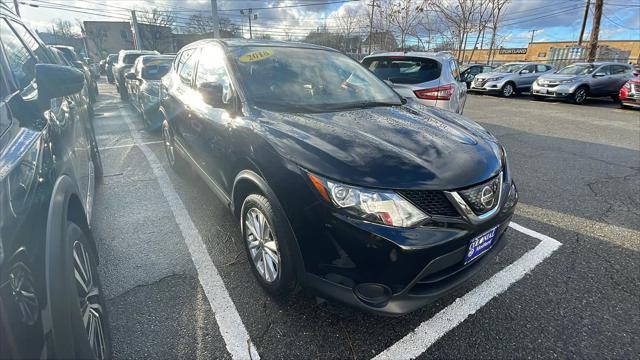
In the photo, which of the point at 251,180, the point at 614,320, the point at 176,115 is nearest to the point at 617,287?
the point at 614,320

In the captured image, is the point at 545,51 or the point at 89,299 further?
the point at 545,51

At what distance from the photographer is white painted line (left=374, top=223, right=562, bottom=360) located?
1968 mm

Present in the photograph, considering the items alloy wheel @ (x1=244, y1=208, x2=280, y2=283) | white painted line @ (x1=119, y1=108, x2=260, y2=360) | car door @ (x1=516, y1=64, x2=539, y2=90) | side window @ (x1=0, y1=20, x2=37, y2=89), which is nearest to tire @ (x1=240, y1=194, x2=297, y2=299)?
alloy wheel @ (x1=244, y1=208, x2=280, y2=283)

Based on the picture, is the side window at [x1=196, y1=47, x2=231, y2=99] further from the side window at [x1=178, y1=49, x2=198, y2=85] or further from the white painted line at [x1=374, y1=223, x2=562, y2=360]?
the white painted line at [x1=374, y1=223, x2=562, y2=360]

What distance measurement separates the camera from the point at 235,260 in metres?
2.77

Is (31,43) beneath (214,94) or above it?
above

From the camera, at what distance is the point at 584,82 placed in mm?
13227

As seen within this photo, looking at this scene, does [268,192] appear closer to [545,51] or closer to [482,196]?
[482,196]

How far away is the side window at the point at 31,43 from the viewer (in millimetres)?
2355

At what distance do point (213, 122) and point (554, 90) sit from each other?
1543cm

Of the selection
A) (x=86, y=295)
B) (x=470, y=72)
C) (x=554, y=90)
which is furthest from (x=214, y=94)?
(x=470, y=72)

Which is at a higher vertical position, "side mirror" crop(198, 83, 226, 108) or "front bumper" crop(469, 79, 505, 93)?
"side mirror" crop(198, 83, 226, 108)

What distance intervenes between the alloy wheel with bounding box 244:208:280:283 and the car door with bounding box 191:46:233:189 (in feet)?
1.41

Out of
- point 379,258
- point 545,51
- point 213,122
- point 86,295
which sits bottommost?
point 86,295
